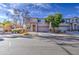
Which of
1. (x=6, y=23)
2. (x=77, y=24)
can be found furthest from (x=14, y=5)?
(x=77, y=24)

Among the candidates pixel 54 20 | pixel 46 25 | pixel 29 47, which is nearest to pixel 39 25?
pixel 46 25

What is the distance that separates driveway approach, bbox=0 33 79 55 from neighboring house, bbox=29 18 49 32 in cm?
14

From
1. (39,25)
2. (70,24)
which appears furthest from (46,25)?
(70,24)

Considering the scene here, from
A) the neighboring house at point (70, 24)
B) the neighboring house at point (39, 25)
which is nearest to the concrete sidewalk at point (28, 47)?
the neighboring house at point (39, 25)

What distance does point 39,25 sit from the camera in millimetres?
3156

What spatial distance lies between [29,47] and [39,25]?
1.17ft

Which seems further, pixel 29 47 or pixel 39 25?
pixel 39 25

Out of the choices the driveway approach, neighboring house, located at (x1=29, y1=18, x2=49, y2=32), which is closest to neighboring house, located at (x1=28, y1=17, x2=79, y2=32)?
neighboring house, located at (x1=29, y1=18, x2=49, y2=32)

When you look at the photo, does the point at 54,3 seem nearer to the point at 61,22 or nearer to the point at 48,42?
the point at 61,22

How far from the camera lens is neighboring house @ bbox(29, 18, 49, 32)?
3.12 m

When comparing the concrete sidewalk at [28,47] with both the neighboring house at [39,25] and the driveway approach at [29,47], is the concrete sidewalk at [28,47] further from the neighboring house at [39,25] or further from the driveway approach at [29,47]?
the neighboring house at [39,25]

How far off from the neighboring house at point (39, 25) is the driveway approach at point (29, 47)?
5.7 inches

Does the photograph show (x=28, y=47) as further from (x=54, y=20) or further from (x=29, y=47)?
(x=54, y=20)

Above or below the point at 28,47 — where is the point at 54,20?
above
